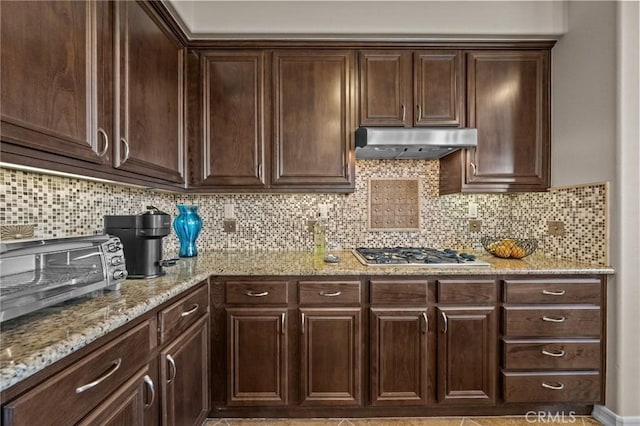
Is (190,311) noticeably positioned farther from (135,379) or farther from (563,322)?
(563,322)

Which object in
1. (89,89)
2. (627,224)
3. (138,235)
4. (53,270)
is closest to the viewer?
(53,270)

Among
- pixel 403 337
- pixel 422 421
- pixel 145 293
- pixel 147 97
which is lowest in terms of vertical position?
pixel 422 421

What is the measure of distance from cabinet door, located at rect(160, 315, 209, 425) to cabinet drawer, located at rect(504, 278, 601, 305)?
1.75 m

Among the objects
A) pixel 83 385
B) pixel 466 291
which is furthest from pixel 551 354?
pixel 83 385

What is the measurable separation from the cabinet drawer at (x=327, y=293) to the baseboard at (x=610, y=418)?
1573 millimetres

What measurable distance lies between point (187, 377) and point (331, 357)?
78 centimetres

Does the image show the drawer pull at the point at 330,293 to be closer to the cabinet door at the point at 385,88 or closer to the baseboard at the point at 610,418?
the cabinet door at the point at 385,88

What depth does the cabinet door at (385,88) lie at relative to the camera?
2.19 m

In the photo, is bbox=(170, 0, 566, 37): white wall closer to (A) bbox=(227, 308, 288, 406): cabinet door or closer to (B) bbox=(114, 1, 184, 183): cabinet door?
(B) bbox=(114, 1, 184, 183): cabinet door

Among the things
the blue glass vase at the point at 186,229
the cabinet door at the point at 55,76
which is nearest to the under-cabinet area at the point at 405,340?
the blue glass vase at the point at 186,229

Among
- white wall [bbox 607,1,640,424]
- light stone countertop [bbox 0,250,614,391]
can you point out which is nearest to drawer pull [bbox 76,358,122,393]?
light stone countertop [bbox 0,250,614,391]

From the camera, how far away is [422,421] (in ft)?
6.16

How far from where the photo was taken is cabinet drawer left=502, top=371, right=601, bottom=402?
72.8 inches

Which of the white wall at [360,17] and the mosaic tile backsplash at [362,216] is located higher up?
the white wall at [360,17]
